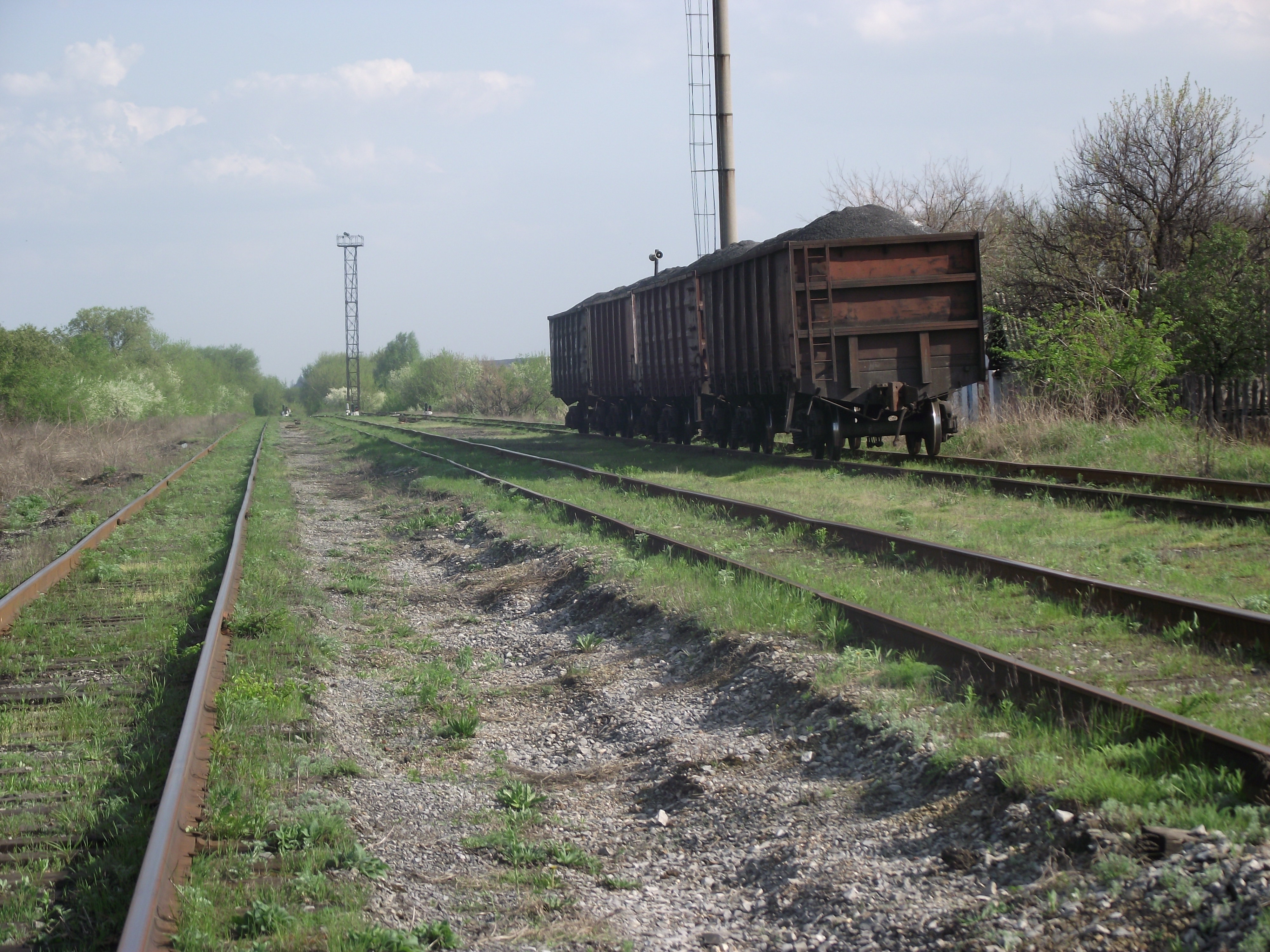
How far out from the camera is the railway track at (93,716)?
3.61 metres

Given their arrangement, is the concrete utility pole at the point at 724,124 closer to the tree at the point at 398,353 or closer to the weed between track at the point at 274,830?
the weed between track at the point at 274,830

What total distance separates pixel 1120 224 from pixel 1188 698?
22.9 m

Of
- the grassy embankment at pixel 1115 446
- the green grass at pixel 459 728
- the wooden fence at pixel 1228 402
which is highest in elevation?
the wooden fence at pixel 1228 402

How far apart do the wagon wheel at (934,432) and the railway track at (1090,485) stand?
0.23m

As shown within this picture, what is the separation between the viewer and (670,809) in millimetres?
4660

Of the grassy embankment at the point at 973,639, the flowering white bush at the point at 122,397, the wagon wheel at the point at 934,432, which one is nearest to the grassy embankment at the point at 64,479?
the flowering white bush at the point at 122,397

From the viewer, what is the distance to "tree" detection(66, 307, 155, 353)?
103000mm

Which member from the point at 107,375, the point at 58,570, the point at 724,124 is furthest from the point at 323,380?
the point at 58,570

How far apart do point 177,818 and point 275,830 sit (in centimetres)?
37

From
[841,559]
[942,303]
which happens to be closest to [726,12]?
[942,303]

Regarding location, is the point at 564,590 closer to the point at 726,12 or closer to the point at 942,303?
the point at 942,303

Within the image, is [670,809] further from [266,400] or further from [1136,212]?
[266,400]

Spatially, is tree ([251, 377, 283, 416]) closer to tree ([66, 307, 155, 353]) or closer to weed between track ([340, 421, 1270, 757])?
tree ([66, 307, 155, 353])

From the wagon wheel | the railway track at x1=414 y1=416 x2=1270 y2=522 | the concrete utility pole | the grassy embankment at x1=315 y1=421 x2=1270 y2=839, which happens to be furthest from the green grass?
the concrete utility pole
